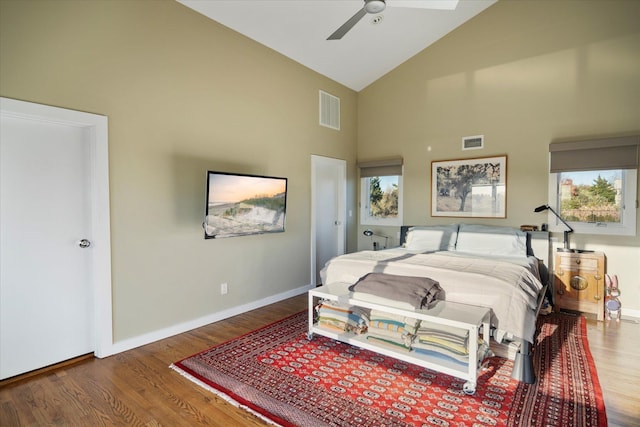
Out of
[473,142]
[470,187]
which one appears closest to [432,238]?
[470,187]

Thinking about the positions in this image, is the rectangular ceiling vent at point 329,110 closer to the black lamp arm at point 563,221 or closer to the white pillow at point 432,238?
the white pillow at point 432,238

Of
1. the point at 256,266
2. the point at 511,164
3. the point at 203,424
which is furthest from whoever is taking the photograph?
the point at 511,164

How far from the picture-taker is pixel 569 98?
4078mm

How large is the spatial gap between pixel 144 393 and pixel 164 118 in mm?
2312

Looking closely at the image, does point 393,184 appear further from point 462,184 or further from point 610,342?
point 610,342

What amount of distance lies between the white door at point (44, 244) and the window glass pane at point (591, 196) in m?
5.03

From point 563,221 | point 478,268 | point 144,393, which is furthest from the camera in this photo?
point 563,221

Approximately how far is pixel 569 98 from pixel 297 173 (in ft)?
11.2

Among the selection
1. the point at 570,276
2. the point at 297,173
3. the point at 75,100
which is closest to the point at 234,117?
the point at 297,173

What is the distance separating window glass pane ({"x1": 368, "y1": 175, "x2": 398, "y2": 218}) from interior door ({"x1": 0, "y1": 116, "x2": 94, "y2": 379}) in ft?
13.3

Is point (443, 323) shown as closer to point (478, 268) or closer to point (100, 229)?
point (478, 268)

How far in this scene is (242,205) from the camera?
11.6ft

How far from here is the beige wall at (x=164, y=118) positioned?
8.42 ft

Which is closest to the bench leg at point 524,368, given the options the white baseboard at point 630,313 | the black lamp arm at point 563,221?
the black lamp arm at point 563,221
